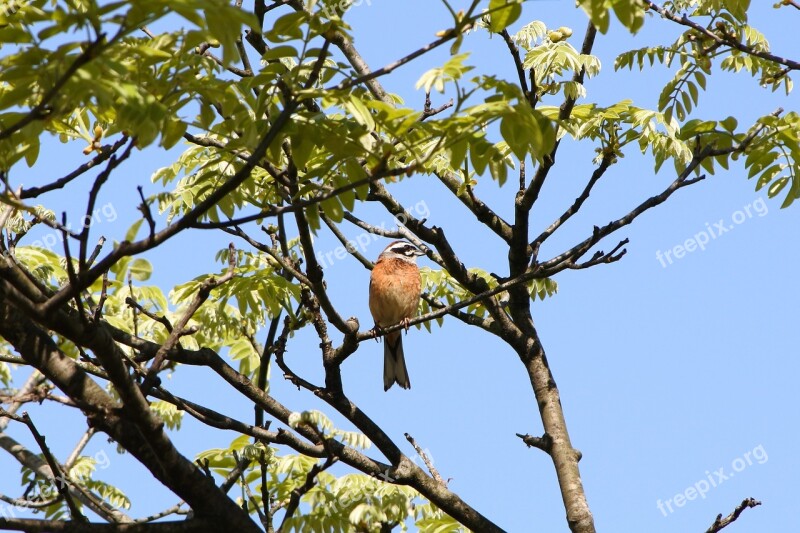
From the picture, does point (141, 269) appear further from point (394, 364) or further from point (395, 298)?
point (394, 364)

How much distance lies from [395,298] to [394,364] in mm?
730

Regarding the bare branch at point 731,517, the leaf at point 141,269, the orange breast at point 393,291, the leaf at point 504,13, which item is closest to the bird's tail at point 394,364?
the orange breast at point 393,291

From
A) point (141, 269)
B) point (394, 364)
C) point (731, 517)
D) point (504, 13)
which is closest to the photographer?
point (504, 13)

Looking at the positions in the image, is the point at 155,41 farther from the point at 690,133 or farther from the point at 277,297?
the point at 690,133

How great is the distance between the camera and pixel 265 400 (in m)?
5.10

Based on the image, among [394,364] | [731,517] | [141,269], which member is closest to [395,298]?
[394,364]

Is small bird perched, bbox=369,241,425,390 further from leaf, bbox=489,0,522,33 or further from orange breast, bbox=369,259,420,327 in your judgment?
leaf, bbox=489,0,522,33

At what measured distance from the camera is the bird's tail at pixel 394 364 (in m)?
9.14

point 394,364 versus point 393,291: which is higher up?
point 393,291

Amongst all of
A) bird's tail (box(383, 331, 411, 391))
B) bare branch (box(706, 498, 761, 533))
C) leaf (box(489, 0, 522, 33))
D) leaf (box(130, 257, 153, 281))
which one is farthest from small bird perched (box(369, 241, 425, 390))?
leaf (box(489, 0, 522, 33))

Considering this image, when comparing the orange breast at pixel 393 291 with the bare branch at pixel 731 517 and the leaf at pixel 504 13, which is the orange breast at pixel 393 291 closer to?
the bare branch at pixel 731 517

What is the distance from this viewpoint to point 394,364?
923cm

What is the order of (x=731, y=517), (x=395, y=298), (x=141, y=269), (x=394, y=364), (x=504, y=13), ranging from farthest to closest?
(x=394, y=364)
(x=395, y=298)
(x=141, y=269)
(x=731, y=517)
(x=504, y=13)

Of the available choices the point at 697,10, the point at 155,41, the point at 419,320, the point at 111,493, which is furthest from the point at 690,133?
the point at 111,493
